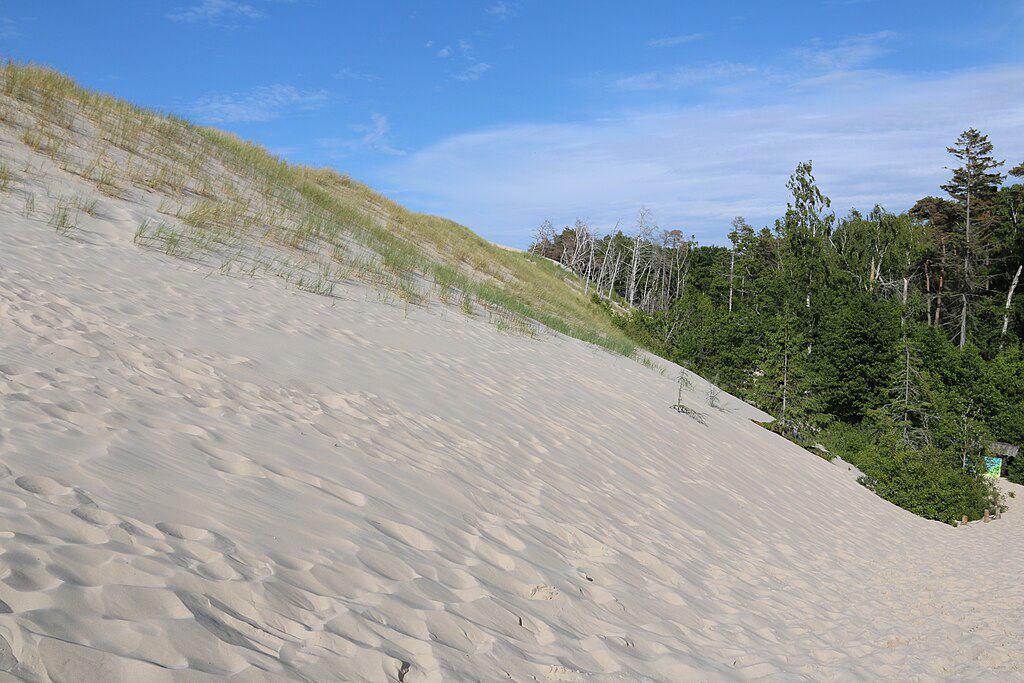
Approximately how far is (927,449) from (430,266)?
50.4 feet

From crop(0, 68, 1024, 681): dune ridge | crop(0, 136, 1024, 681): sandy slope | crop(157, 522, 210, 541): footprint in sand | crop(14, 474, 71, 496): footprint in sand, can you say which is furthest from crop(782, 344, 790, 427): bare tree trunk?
crop(14, 474, 71, 496): footprint in sand

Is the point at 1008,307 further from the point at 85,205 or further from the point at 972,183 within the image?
the point at 85,205

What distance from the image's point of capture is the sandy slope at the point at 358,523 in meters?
2.40

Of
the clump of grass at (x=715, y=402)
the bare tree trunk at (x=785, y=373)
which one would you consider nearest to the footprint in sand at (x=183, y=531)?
the clump of grass at (x=715, y=402)

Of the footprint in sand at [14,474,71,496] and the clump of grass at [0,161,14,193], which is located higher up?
the clump of grass at [0,161,14,193]

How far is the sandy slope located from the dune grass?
1.19 meters

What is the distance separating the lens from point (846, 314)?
36250 millimetres

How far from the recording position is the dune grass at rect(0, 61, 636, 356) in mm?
10562

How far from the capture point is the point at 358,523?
3.62m

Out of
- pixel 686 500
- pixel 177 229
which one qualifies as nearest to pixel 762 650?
pixel 686 500

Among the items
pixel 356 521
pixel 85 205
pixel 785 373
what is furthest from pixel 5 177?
pixel 785 373

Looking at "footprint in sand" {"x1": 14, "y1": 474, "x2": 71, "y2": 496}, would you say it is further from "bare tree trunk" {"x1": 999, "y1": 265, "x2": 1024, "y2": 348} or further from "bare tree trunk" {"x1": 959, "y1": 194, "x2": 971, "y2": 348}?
"bare tree trunk" {"x1": 959, "y1": 194, "x2": 971, "y2": 348}

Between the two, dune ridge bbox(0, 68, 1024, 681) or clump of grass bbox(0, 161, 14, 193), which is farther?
clump of grass bbox(0, 161, 14, 193)

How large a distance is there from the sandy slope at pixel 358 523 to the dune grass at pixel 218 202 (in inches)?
47.0
